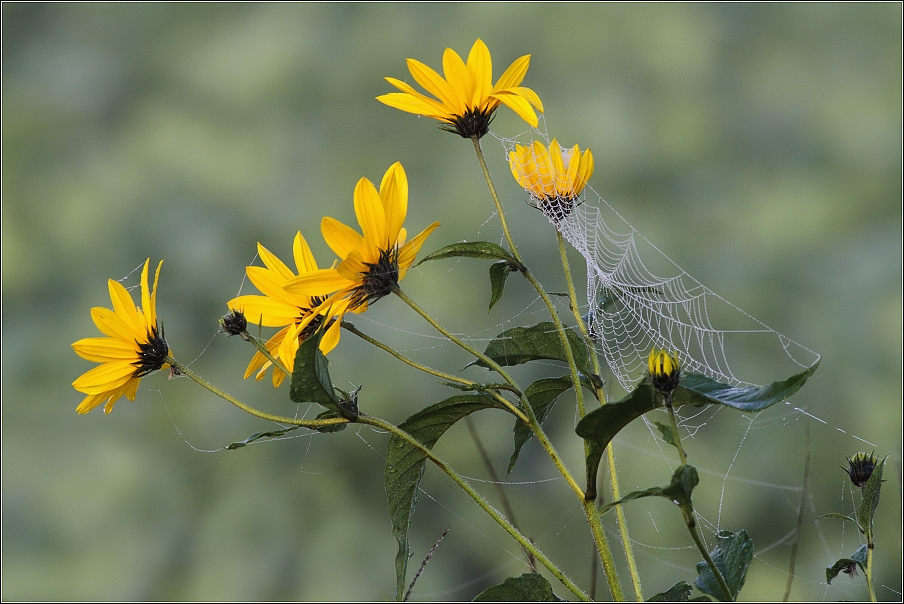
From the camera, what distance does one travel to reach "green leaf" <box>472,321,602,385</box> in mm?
281

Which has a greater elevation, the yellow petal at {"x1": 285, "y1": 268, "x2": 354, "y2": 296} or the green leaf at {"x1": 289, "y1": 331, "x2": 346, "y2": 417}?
the yellow petal at {"x1": 285, "y1": 268, "x2": 354, "y2": 296}

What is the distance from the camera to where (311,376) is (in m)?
0.21

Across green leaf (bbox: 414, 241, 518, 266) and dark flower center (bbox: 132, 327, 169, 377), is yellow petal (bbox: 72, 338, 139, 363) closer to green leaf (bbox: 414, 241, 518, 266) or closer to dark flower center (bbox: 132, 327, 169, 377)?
dark flower center (bbox: 132, 327, 169, 377)

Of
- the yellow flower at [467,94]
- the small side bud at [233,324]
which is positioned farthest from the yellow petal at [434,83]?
the small side bud at [233,324]

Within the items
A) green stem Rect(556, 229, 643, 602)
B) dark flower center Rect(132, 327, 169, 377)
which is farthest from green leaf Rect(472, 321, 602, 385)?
dark flower center Rect(132, 327, 169, 377)

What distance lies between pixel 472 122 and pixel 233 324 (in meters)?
0.11

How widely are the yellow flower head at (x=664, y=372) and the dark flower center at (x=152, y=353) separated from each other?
0.16 metres

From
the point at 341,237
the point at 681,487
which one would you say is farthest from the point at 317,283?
the point at 681,487

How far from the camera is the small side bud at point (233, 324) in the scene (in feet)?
0.81

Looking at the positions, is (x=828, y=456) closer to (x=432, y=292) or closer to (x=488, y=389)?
(x=432, y=292)

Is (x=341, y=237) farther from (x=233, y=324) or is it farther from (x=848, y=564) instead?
(x=848, y=564)

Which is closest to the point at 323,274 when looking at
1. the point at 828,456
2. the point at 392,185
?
the point at 392,185

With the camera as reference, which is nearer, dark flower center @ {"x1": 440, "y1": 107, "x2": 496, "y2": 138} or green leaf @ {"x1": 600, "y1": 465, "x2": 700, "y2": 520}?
green leaf @ {"x1": 600, "y1": 465, "x2": 700, "y2": 520}

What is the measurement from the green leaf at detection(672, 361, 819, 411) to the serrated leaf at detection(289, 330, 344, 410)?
0.10 meters
